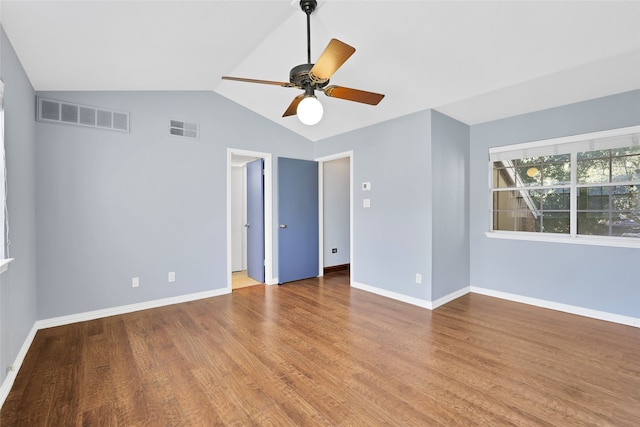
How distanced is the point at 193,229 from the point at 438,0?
3.71 m

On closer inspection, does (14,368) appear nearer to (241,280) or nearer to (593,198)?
(241,280)

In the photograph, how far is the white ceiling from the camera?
2.17 metres

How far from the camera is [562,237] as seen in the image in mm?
3594

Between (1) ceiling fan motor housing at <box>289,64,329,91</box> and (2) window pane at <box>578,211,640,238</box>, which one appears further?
(2) window pane at <box>578,211,640,238</box>

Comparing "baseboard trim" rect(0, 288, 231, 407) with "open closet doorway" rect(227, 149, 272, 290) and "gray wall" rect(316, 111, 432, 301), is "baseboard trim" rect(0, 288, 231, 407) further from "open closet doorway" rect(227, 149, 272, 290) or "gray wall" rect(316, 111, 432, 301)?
"gray wall" rect(316, 111, 432, 301)

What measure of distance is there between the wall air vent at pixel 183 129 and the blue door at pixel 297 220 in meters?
1.36

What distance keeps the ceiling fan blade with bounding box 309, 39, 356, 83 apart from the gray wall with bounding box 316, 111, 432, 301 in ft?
6.83

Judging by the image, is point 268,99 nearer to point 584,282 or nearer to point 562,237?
point 562,237

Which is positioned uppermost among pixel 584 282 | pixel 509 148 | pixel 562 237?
pixel 509 148

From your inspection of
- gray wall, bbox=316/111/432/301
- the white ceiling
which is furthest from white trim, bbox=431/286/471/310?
the white ceiling

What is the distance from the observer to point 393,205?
411cm

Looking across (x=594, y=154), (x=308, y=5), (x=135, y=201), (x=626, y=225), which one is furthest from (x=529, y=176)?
(x=135, y=201)

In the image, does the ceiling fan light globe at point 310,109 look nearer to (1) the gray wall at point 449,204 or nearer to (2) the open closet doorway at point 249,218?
(1) the gray wall at point 449,204

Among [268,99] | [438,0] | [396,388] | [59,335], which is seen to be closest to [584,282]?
[396,388]
